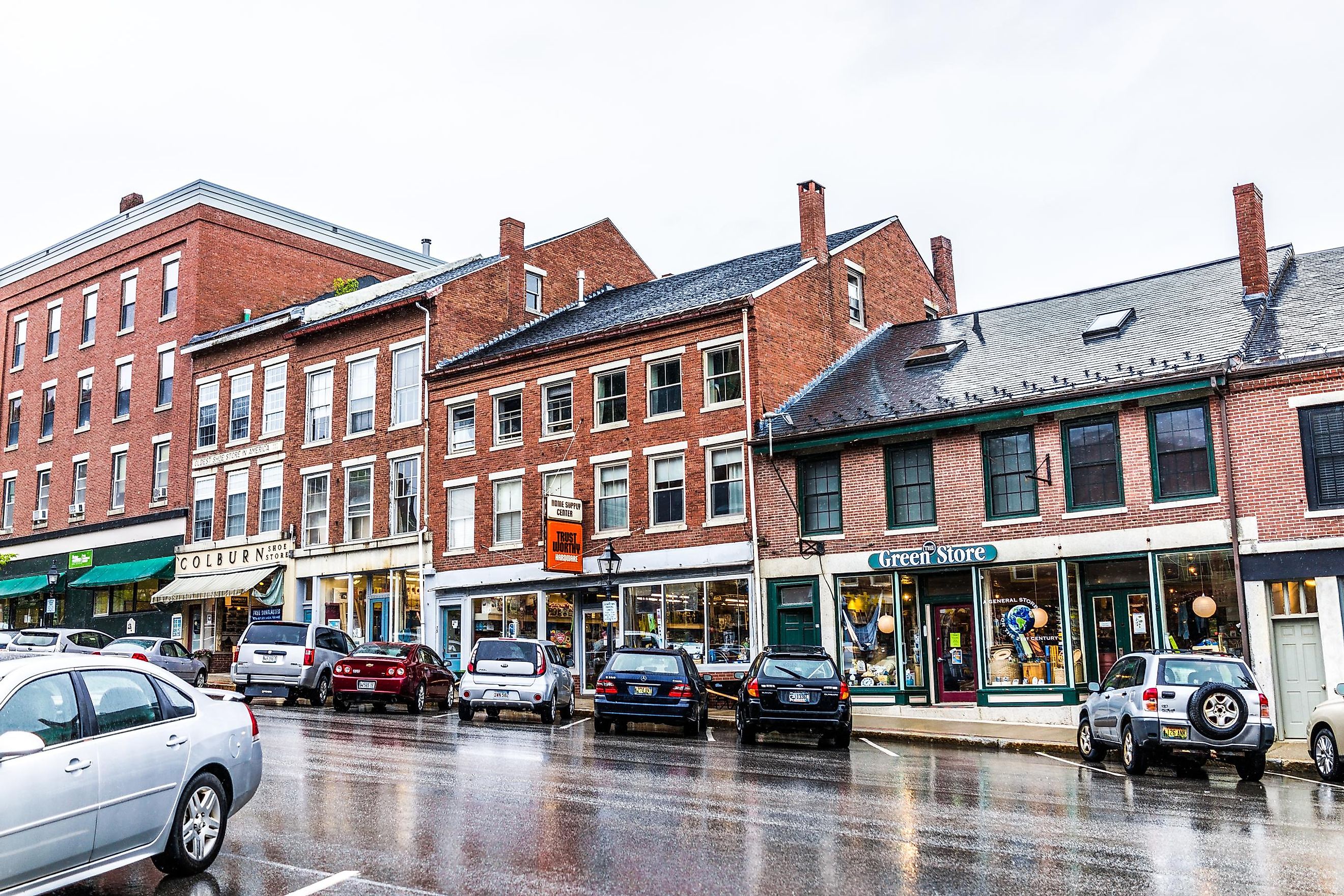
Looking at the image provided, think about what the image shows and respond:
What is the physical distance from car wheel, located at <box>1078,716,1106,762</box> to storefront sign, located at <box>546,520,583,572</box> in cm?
1441

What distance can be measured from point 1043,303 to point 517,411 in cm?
1404

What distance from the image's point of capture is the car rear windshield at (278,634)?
26.5 metres

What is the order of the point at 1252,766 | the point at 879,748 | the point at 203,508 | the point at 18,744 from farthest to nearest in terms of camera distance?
the point at 203,508 → the point at 879,748 → the point at 1252,766 → the point at 18,744

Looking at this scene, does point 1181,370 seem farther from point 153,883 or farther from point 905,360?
point 153,883

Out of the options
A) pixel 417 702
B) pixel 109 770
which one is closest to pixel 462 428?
pixel 417 702

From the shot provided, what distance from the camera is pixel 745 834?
10.1 metres

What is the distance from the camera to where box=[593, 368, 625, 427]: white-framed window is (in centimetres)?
3119

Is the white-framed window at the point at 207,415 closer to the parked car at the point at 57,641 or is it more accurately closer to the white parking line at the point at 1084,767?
the parked car at the point at 57,641

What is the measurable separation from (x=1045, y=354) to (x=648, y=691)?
1177cm

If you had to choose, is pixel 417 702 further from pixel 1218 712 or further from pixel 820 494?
pixel 1218 712

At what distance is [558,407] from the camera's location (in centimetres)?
3259

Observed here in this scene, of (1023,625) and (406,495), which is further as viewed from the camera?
(406,495)

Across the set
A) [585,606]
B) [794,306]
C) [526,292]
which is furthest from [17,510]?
[794,306]

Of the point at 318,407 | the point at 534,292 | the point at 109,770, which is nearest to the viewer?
the point at 109,770
